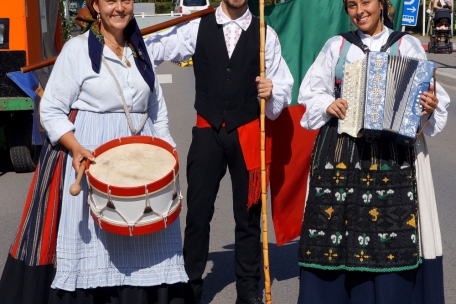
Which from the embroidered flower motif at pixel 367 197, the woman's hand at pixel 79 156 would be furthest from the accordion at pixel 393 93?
the woman's hand at pixel 79 156

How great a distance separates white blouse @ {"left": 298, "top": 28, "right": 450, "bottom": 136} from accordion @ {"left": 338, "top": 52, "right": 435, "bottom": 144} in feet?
0.67

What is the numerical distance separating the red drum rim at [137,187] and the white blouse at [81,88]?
16cm

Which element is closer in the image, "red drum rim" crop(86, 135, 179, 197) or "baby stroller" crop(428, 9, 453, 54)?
"red drum rim" crop(86, 135, 179, 197)

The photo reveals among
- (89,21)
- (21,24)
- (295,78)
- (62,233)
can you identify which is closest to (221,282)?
(295,78)

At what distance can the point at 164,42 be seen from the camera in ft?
14.8

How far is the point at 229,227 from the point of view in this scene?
642cm

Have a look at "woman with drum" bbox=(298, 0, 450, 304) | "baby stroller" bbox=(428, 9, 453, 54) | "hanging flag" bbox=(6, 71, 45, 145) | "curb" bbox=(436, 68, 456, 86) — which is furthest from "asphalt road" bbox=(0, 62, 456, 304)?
"baby stroller" bbox=(428, 9, 453, 54)

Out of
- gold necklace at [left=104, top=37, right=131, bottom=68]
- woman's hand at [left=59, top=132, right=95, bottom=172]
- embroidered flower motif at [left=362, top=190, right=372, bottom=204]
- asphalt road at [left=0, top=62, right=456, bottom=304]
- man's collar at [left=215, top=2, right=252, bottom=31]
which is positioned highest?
man's collar at [left=215, top=2, right=252, bottom=31]

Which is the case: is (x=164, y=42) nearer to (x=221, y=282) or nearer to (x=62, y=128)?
(x=62, y=128)

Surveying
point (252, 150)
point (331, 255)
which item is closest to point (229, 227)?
point (252, 150)

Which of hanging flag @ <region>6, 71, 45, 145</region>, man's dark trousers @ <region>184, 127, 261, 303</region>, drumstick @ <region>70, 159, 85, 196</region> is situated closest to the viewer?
drumstick @ <region>70, 159, 85, 196</region>

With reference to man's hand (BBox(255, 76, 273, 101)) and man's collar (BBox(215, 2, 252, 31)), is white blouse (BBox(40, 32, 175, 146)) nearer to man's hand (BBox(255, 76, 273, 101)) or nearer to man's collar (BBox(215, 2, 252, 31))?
man's hand (BBox(255, 76, 273, 101))

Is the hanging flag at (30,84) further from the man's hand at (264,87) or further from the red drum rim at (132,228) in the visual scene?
the red drum rim at (132,228)

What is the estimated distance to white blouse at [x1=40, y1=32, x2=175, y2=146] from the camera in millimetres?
3613
